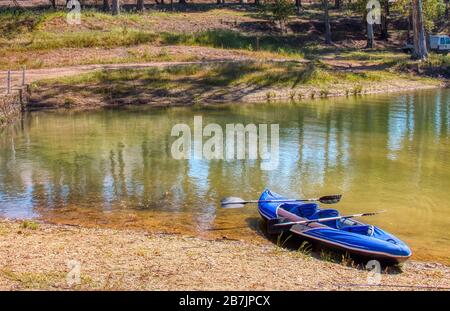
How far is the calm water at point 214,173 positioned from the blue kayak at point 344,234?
98cm

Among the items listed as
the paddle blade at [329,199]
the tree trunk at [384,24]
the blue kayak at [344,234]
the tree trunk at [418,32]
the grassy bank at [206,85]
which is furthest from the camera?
the tree trunk at [384,24]

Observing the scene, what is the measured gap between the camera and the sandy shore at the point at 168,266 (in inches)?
421

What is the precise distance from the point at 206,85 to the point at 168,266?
30806mm

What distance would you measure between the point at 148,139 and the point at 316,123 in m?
9.23

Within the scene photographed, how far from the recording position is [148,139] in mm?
28188

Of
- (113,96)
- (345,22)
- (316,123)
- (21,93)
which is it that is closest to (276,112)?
(316,123)

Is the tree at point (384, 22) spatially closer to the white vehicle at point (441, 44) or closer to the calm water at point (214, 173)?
the white vehicle at point (441, 44)

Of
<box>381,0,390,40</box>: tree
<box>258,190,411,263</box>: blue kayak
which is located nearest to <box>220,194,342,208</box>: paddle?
<box>258,190,411,263</box>: blue kayak

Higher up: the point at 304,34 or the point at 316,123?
the point at 304,34

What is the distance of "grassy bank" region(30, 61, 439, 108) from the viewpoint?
38.9m

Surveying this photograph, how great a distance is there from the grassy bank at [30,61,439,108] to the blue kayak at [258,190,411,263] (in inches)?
979

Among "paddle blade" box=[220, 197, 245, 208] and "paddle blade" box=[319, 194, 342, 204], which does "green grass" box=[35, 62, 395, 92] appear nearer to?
"paddle blade" box=[220, 197, 245, 208]

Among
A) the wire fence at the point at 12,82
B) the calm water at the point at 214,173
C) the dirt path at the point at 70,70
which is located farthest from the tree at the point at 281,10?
the calm water at the point at 214,173

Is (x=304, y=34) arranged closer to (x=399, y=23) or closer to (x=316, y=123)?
(x=399, y=23)
